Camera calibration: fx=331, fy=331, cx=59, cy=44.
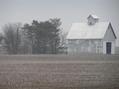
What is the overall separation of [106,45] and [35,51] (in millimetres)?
8761

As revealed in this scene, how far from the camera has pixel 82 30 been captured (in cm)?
3900

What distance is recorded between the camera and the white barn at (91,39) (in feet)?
122

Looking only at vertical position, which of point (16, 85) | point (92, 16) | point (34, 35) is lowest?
point (16, 85)

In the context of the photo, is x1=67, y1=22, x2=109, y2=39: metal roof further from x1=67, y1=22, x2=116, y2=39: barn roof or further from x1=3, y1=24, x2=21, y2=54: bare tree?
x1=3, y1=24, x2=21, y2=54: bare tree


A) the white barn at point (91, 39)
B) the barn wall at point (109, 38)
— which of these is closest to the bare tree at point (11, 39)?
the white barn at point (91, 39)

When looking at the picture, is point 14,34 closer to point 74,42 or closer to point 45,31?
point 45,31

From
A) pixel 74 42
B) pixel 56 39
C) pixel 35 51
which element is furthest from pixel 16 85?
pixel 74 42

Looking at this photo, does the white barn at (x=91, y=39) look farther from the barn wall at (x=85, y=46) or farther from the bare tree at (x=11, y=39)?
the bare tree at (x=11, y=39)

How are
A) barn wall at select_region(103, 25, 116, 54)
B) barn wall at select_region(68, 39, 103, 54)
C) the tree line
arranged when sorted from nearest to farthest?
the tree line → barn wall at select_region(68, 39, 103, 54) → barn wall at select_region(103, 25, 116, 54)

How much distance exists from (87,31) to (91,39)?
169 cm

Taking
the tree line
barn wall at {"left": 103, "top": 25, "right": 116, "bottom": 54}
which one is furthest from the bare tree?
barn wall at {"left": 103, "top": 25, "right": 116, "bottom": 54}

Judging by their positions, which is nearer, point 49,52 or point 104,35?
point 49,52

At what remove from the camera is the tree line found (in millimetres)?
33906

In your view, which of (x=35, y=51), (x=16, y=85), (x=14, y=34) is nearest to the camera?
(x=16, y=85)
